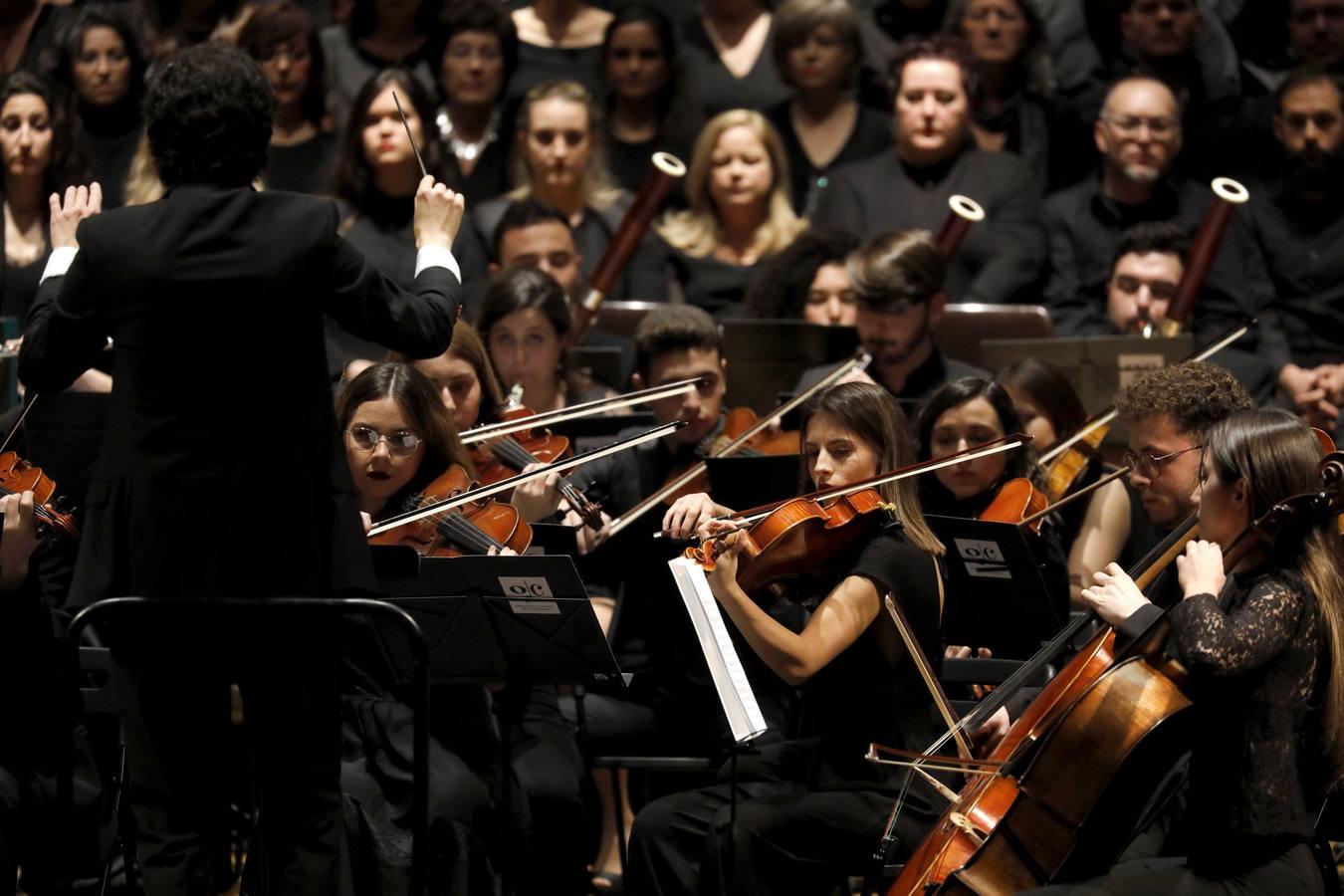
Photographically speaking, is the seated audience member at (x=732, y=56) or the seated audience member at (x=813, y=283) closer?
the seated audience member at (x=813, y=283)

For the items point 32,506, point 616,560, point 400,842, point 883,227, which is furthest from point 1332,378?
point 32,506

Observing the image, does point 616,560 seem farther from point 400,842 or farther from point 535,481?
point 400,842

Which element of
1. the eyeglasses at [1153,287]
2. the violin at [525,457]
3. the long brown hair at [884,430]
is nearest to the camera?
the long brown hair at [884,430]

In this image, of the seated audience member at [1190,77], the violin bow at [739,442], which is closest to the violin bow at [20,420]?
the violin bow at [739,442]

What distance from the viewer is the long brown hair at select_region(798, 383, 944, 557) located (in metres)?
2.76

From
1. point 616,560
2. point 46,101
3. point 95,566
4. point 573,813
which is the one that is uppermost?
point 95,566

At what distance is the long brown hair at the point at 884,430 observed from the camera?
2.76 metres

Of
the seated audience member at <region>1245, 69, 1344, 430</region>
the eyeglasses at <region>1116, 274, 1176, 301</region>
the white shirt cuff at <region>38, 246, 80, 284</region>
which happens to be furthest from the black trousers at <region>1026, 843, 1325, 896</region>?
the seated audience member at <region>1245, 69, 1344, 430</region>

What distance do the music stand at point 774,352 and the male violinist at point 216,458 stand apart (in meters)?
1.56

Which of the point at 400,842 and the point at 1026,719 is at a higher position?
the point at 1026,719

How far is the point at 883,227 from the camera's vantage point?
15.2 feet

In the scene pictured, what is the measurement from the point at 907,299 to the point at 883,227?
84 centimetres

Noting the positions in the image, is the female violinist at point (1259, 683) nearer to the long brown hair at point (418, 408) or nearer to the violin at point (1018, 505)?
the violin at point (1018, 505)

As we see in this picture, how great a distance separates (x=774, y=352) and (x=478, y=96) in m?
1.55
